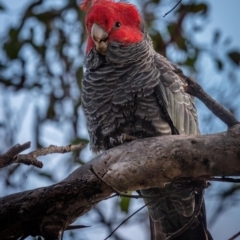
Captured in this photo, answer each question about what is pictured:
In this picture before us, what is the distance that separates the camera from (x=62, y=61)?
4.27 metres

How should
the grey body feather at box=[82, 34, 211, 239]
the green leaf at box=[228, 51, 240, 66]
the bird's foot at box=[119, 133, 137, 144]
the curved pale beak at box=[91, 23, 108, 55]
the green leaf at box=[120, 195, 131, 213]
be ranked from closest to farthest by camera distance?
the bird's foot at box=[119, 133, 137, 144] < the grey body feather at box=[82, 34, 211, 239] < the curved pale beak at box=[91, 23, 108, 55] < the green leaf at box=[120, 195, 131, 213] < the green leaf at box=[228, 51, 240, 66]

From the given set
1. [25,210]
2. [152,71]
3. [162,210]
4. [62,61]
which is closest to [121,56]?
[152,71]

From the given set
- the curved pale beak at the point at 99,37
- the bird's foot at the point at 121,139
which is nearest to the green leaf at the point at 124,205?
the bird's foot at the point at 121,139

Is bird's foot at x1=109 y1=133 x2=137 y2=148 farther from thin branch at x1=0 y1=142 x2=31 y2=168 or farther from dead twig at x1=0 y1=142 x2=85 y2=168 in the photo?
thin branch at x1=0 y1=142 x2=31 y2=168

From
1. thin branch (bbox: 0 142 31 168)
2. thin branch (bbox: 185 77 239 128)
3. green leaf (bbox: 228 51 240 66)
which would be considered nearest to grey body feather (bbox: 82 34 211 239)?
thin branch (bbox: 185 77 239 128)

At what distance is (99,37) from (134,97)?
0.43m

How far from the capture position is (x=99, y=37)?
113 inches

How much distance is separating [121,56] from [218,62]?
123 cm

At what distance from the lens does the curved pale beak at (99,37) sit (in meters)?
2.87

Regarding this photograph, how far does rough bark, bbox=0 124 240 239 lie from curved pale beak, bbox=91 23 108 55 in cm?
93

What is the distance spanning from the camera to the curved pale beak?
287 cm

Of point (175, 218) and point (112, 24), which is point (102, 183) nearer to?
point (175, 218)

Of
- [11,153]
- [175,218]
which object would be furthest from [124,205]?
[11,153]

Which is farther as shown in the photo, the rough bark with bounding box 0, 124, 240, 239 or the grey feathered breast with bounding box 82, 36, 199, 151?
the grey feathered breast with bounding box 82, 36, 199, 151
